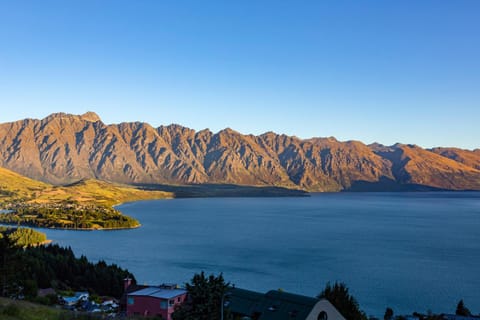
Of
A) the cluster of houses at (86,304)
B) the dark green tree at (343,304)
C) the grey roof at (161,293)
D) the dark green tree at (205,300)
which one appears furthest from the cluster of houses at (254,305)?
the dark green tree at (343,304)

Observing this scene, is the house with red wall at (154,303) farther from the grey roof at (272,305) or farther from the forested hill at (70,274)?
the forested hill at (70,274)

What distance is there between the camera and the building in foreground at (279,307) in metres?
42.7

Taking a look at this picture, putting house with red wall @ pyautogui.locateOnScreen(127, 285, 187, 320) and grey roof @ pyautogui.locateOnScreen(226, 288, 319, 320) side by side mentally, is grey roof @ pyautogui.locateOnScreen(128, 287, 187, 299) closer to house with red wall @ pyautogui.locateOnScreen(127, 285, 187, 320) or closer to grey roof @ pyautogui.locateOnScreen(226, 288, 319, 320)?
house with red wall @ pyautogui.locateOnScreen(127, 285, 187, 320)

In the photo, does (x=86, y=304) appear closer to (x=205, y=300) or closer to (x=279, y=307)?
(x=279, y=307)

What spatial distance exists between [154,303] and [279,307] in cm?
1564

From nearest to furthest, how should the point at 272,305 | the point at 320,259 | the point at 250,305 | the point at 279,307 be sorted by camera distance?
the point at 279,307 < the point at 272,305 < the point at 250,305 < the point at 320,259

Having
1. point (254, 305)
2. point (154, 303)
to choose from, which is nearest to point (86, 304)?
point (154, 303)

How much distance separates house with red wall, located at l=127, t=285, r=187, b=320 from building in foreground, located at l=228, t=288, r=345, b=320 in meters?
6.77

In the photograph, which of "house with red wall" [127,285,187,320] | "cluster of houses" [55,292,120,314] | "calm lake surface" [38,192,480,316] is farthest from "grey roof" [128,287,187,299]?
"calm lake surface" [38,192,480,316]

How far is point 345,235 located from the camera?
182250 millimetres

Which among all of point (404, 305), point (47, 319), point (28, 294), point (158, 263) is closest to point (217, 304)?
point (47, 319)

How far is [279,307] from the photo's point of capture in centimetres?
4500

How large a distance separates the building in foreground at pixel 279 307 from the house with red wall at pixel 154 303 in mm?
6767

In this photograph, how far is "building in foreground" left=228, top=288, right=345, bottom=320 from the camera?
4269 centimetres
